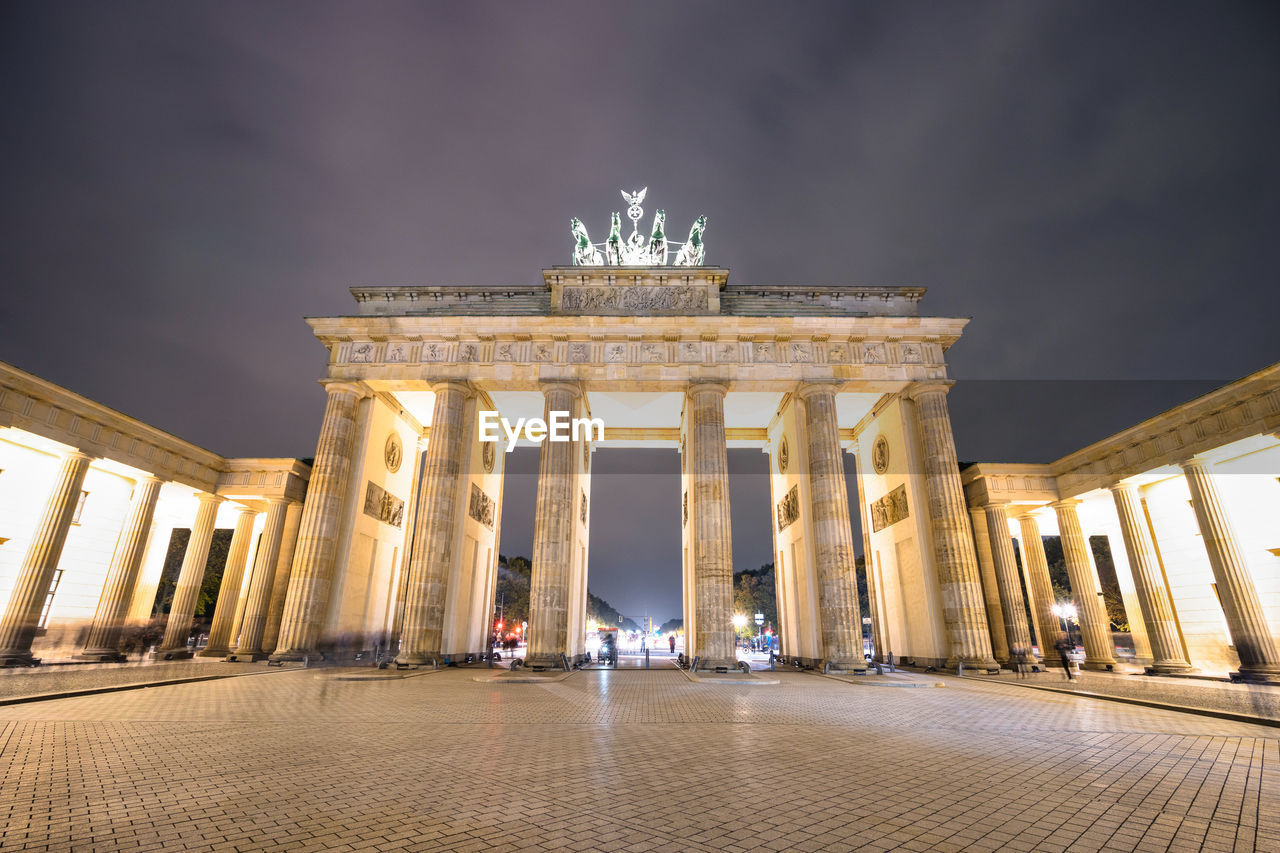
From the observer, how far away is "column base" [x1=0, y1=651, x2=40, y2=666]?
61.0 feet

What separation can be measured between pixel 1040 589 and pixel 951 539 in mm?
8863

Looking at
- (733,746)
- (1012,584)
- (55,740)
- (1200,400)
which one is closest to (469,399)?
(55,740)

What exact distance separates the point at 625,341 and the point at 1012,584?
65.7 ft

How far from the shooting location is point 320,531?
21.6m

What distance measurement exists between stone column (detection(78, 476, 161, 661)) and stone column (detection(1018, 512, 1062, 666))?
40.5m

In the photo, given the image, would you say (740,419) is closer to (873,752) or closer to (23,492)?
(873,752)

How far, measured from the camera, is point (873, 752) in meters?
7.03

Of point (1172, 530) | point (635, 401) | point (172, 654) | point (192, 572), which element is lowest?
point (172, 654)

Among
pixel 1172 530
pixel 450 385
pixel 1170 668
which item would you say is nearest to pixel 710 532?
pixel 450 385

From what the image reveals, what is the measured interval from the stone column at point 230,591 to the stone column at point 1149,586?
1643 inches

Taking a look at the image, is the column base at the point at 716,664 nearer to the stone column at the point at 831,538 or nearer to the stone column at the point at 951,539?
the stone column at the point at 831,538

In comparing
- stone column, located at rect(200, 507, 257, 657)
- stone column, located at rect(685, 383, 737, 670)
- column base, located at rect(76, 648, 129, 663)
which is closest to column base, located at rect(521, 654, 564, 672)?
stone column, located at rect(685, 383, 737, 670)

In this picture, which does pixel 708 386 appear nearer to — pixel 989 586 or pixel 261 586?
pixel 989 586

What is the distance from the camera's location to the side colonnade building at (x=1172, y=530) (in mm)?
18125
